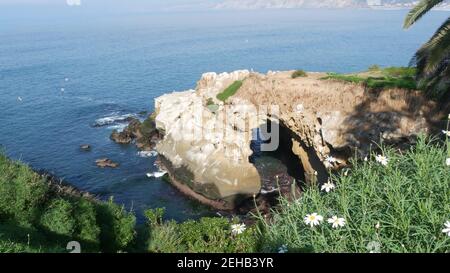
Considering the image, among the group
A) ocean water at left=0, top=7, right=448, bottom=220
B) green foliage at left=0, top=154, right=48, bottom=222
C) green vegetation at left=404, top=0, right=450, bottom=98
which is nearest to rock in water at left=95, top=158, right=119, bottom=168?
ocean water at left=0, top=7, right=448, bottom=220

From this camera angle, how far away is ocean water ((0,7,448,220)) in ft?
138

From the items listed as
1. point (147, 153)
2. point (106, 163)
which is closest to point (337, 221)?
point (106, 163)

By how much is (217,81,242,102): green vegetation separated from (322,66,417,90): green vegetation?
9.75 metres

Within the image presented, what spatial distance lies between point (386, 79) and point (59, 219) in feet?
83.8

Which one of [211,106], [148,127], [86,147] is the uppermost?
A: [211,106]

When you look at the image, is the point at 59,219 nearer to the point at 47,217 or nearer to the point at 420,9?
the point at 47,217

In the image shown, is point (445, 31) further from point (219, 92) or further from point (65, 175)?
point (65, 175)

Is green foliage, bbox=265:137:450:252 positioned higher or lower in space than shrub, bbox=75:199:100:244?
higher

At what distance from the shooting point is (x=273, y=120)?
38750 mm

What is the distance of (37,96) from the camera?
240ft

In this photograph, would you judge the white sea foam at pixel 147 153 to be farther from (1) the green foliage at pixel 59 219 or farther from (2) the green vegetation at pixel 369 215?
(2) the green vegetation at pixel 369 215

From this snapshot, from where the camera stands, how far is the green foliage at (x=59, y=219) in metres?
14.2

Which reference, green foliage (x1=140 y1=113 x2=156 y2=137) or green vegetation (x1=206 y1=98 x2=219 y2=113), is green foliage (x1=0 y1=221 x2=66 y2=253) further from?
green foliage (x1=140 y1=113 x2=156 y2=137)

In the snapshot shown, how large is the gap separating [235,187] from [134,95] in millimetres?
43933
